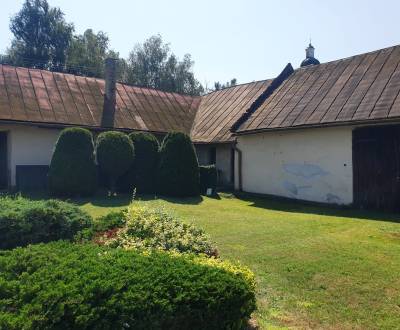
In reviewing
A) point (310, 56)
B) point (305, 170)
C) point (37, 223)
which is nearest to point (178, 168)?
point (305, 170)

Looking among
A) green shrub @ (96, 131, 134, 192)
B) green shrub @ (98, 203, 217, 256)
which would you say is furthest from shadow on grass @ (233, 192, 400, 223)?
green shrub @ (98, 203, 217, 256)

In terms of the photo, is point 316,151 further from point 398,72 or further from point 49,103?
point 49,103

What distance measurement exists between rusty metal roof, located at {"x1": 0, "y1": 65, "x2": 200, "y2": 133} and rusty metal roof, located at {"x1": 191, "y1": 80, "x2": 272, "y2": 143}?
34.5 inches

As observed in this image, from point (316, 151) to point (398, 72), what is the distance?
3957mm

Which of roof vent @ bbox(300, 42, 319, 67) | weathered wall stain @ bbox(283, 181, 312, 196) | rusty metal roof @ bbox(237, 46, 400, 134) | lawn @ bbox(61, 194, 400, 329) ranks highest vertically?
roof vent @ bbox(300, 42, 319, 67)

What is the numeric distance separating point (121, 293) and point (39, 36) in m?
44.6

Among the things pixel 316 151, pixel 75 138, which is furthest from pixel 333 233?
pixel 75 138

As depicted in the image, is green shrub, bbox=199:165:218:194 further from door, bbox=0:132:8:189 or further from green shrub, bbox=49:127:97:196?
door, bbox=0:132:8:189

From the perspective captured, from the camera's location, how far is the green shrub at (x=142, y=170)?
15.9 meters

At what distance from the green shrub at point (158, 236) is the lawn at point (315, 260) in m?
0.98

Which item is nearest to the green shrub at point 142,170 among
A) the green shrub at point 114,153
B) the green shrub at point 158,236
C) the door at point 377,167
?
the green shrub at point 114,153

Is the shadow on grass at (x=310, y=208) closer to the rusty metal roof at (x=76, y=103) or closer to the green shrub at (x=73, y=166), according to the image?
the green shrub at (x=73, y=166)

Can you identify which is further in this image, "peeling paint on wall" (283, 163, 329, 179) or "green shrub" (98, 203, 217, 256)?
"peeling paint on wall" (283, 163, 329, 179)

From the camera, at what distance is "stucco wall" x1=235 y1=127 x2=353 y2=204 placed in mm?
14094
